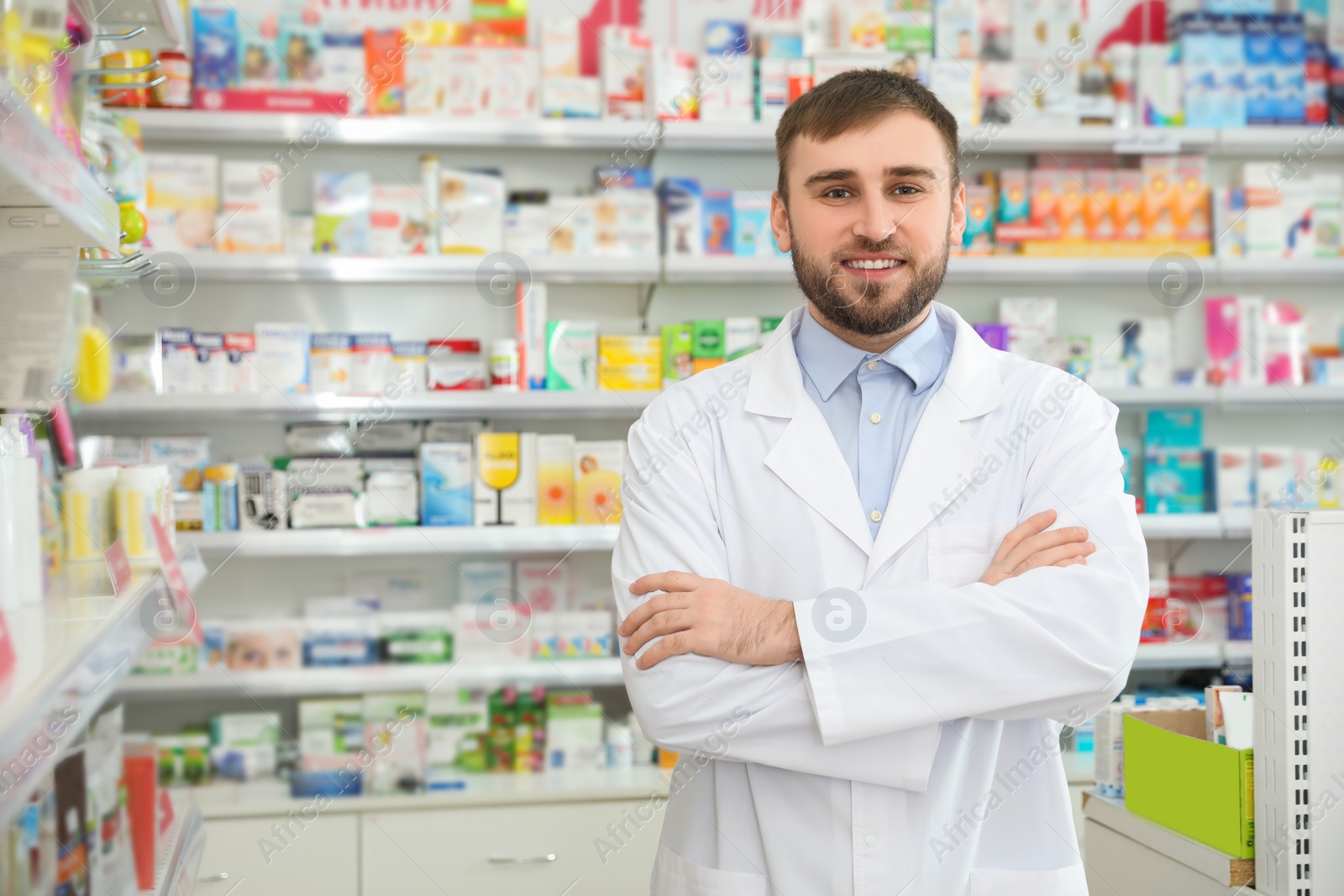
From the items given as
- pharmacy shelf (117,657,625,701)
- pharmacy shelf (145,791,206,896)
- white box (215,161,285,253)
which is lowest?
pharmacy shelf (117,657,625,701)

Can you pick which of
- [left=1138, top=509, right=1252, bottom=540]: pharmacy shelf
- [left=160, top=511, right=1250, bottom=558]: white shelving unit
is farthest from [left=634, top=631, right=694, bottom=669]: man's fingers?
[left=1138, top=509, right=1252, bottom=540]: pharmacy shelf

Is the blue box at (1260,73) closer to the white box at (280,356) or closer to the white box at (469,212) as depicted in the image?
the white box at (469,212)

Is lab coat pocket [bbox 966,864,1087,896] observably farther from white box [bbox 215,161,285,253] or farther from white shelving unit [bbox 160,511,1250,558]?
white box [bbox 215,161,285,253]

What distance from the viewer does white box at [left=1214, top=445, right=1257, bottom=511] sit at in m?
3.46

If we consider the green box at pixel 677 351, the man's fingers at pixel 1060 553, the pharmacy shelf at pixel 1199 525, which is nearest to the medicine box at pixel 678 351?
the green box at pixel 677 351

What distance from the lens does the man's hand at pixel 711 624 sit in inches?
57.8

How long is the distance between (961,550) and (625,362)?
1.82m

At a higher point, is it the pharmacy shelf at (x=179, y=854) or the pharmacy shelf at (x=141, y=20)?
the pharmacy shelf at (x=141, y=20)

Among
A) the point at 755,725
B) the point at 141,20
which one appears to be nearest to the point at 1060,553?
the point at 755,725

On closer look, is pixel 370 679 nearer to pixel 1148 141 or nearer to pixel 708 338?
pixel 708 338

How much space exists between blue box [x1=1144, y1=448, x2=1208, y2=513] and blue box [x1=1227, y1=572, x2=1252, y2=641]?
0.24 meters

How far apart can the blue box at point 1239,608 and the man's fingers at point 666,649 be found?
2.58m

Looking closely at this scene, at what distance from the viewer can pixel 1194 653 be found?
3338 mm

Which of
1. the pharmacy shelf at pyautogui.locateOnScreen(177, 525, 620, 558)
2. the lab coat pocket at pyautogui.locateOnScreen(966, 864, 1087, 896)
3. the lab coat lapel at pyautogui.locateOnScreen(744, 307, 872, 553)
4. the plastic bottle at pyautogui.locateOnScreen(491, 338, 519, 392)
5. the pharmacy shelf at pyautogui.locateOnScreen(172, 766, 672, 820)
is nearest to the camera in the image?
the lab coat pocket at pyautogui.locateOnScreen(966, 864, 1087, 896)
